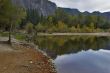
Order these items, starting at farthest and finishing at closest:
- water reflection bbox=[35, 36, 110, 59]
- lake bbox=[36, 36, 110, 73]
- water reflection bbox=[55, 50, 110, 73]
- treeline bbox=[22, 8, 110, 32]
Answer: treeline bbox=[22, 8, 110, 32] → water reflection bbox=[35, 36, 110, 59] → lake bbox=[36, 36, 110, 73] → water reflection bbox=[55, 50, 110, 73]

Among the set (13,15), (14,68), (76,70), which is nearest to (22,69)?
(14,68)

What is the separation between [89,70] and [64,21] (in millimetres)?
140490

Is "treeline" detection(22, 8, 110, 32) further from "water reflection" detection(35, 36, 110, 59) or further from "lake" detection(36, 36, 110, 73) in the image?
"lake" detection(36, 36, 110, 73)

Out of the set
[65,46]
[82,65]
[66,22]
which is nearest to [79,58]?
[82,65]

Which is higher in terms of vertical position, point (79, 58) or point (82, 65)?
point (82, 65)

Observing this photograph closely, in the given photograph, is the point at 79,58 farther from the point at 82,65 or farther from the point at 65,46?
the point at 65,46

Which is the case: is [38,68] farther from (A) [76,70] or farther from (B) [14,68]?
(A) [76,70]

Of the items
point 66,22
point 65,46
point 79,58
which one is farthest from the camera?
point 66,22

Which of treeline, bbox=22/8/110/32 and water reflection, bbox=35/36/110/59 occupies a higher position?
treeline, bbox=22/8/110/32

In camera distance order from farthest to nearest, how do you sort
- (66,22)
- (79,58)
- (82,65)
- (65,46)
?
(66,22), (65,46), (79,58), (82,65)

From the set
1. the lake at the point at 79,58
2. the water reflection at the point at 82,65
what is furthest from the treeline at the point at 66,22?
the water reflection at the point at 82,65

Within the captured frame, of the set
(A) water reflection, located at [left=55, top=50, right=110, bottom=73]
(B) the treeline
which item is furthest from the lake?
(B) the treeline

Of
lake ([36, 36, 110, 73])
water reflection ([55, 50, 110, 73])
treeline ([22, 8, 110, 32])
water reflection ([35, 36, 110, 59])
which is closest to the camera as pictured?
Result: water reflection ([55, 50, 110, 73])

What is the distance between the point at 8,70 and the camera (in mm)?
18156
